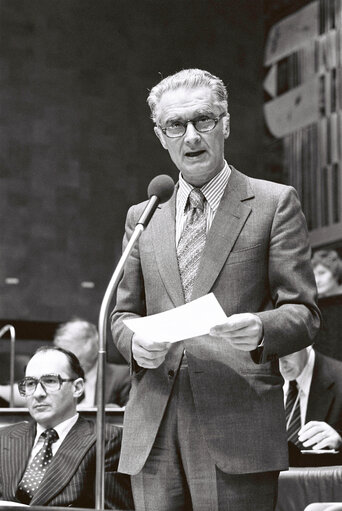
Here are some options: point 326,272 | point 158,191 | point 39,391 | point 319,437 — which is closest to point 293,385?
point 319,437

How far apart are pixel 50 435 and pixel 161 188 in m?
1.45

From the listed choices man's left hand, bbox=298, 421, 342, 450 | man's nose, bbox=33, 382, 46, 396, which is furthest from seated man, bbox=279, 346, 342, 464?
man's nose, bbox=33, 382, 46, 396

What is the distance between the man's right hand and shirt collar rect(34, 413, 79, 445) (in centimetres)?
133

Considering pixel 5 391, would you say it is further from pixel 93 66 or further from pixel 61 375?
pixel 93 66

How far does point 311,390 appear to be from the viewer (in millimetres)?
3854

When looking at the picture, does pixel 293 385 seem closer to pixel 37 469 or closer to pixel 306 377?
pixel 306 377

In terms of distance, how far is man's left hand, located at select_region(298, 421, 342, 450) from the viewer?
128 inches

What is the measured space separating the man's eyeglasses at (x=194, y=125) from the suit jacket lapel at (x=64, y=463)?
4.44ft

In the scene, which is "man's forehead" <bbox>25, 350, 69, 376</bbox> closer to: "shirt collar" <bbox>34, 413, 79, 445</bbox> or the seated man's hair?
the seated man's hair

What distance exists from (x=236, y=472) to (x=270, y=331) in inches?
11.3

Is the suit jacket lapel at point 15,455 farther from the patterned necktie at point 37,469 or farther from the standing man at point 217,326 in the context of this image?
the standing man at point 217,326

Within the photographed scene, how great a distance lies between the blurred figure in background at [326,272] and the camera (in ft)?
18.1

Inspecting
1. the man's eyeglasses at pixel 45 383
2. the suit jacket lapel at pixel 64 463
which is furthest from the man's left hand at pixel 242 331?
the man's eyeglasses at pixel 45 383

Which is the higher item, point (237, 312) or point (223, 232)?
point (223, 232)
